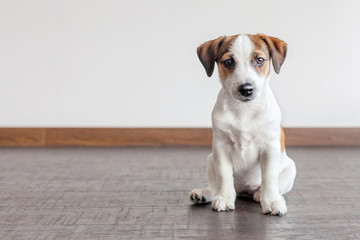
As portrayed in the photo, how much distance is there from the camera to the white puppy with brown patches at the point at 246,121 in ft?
6.62

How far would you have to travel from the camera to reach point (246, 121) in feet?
6.84

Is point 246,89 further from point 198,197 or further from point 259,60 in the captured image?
point 198,197

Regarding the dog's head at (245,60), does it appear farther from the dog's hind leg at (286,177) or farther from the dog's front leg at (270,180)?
the dog's hind leg at (286,177)

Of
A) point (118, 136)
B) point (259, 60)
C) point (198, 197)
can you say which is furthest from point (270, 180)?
point (118, 136)

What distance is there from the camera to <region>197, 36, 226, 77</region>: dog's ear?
2119 millimetres

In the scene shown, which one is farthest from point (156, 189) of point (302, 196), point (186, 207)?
point (302, 196)

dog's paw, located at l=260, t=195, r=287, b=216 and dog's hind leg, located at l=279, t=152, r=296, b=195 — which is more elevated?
dog's hind leg, located at l=279, t=152, r=296, b=195

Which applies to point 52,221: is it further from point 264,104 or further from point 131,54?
point 131,54

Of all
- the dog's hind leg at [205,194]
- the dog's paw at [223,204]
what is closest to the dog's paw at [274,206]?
the dog's paw at [223,204]

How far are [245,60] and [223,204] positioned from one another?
571mm

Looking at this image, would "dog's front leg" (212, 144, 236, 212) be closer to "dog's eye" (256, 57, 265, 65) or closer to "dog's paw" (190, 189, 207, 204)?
"dog's paw" (190, 189, 207, 204)

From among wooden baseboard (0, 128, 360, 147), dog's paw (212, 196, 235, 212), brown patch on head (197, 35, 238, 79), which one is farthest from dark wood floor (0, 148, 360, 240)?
wooden baseboard (0, 128, 360, 147)

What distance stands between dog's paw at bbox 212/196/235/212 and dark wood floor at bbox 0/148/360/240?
29 mm

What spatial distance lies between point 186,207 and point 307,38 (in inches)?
112
